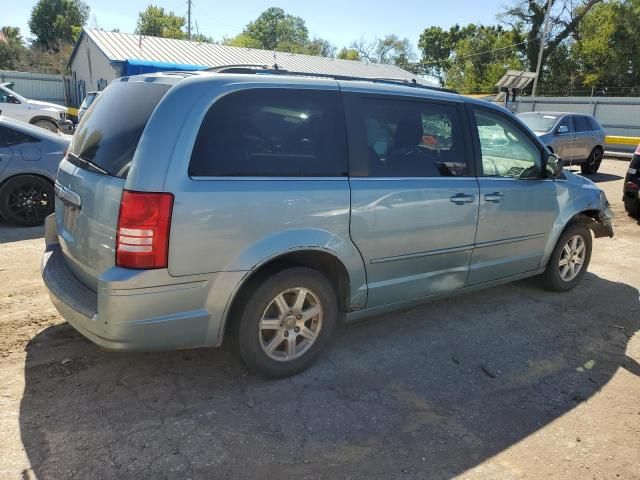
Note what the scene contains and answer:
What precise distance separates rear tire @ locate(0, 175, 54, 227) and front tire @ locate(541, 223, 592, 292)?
20.2ft

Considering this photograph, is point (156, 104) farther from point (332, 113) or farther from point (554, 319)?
point (554, 319)

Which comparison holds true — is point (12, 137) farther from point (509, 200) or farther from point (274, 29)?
point (274, 29)

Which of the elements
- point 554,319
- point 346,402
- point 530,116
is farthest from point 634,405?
point 530,116

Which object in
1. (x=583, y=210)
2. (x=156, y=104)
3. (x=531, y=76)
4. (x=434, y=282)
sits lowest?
(x=434, y=282)

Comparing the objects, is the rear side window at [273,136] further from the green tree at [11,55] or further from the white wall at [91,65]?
the green tree at [11,55]

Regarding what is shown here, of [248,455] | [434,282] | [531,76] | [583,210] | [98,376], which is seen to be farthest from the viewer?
[531,76]

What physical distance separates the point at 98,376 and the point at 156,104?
1738 millimetres

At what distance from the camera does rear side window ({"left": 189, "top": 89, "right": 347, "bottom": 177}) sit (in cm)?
289

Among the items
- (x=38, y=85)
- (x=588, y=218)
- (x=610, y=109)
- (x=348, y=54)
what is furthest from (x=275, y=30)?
(x=588, y=218)

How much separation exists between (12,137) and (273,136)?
17.0ft

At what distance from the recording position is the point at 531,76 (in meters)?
19.1

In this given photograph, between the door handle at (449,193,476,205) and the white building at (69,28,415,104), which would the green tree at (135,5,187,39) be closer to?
the white building at (69,28,415,104)

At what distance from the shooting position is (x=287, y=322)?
3322mm

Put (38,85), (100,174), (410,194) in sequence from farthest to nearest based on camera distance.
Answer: (38,85), (410,194), (100,174)
